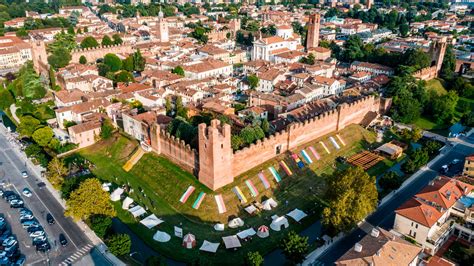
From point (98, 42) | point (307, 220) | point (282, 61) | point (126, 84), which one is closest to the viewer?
point (307, 220)

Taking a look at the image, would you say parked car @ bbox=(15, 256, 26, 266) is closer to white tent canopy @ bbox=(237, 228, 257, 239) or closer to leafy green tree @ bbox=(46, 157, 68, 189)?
leafy green tree @ bbox=(46, 157, 68, 189)

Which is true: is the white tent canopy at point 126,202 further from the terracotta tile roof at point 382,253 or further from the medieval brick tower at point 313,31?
the medieval brick tower at point 313,31

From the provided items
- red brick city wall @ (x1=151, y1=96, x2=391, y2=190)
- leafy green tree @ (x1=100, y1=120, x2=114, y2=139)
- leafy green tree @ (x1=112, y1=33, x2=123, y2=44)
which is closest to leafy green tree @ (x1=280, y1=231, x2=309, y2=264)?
red brick city wall @ (x1=151, y1=96, x2=391, y2=190)

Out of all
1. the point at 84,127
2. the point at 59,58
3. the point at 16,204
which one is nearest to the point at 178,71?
the point at 59,58

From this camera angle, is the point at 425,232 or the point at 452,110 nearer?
the point at 425,232

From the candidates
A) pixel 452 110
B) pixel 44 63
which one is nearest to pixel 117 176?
pixel 44 63

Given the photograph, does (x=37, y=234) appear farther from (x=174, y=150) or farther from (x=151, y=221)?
(x=174, y=150)

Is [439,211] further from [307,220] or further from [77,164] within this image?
[77,164]
